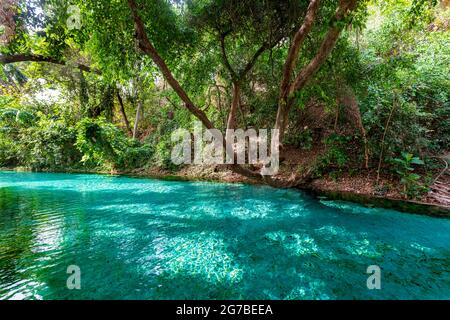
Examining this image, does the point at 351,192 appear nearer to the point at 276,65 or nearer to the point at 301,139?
the point at 301,139

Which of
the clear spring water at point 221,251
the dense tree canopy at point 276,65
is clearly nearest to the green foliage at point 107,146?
the dense tree canopy at point 276,65

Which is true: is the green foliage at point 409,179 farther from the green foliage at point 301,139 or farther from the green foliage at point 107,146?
the green foliage at point 107,146

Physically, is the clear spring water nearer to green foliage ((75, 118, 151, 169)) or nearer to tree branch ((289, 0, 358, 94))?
tree branch ((289, 0, 358, 94))

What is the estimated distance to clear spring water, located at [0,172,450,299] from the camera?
244cm

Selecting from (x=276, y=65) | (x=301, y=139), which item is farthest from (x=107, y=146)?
(x=301, y=139)

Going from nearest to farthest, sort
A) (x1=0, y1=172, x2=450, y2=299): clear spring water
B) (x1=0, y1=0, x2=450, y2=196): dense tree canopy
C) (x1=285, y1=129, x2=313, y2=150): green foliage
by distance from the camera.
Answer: (x1=0, y1=172, x2=450, y2=299): clear spring water < (x1=0, y1=0, x2=450, y2=196): dense tree canopy < (x1=285, y1=129, x2=313, y2=150): green foliage

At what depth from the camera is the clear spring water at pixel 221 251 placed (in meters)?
2.44

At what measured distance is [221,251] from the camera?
3.37 m

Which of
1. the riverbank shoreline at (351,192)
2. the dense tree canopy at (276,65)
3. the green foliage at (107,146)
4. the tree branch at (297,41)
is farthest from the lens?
the green foliage at (107,146)

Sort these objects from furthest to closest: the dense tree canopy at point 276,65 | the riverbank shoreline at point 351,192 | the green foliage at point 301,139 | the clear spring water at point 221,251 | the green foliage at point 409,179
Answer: the green foliage at point 301,139 → the green foliage at point 409,179 → the riverbank shoreline at point 351,192 → the dense tree canopy at point 276,65 → the clear spring water at point 221,251

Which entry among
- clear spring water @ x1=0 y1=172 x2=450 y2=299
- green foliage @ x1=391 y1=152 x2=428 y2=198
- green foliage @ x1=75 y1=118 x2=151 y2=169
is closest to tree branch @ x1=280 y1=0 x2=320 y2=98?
clear spring water @ x1=0 y1=172 x2=450 y2=299

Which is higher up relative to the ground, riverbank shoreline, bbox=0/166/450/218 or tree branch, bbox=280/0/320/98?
tree branch, bbox=280/0/320/98
